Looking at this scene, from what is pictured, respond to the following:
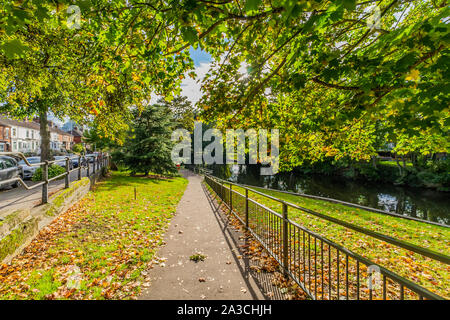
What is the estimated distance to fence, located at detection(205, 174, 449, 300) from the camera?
2.38m

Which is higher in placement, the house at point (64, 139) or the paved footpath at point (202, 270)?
the house at point (64, 139)

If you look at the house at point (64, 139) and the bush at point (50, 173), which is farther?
the house at point (64, 139)

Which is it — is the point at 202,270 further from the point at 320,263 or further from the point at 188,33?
the point at 188,33

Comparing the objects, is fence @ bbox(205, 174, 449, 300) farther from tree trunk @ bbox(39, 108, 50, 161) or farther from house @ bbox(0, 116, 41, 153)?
house @ bbox(0, 116, 41, 153)

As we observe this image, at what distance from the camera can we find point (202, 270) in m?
4.03


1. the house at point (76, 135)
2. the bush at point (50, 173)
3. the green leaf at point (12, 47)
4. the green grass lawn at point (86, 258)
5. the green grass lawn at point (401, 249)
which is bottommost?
the green grass lawn at point (401, 249)

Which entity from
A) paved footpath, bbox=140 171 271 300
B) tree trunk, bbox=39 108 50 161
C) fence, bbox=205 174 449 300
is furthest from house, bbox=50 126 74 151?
fence, bbox=205 174 449 300

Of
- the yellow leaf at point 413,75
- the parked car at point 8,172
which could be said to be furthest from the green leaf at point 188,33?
the parked car at point 8,172

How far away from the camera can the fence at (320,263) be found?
238 cm

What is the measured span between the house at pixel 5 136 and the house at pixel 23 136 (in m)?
0.75

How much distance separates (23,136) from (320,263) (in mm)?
63294

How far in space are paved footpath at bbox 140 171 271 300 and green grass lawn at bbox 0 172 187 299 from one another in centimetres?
36

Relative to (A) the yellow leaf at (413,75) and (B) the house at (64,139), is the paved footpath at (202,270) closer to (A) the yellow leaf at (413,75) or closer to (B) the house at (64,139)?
(A) the yellow leaf at (413,75)
